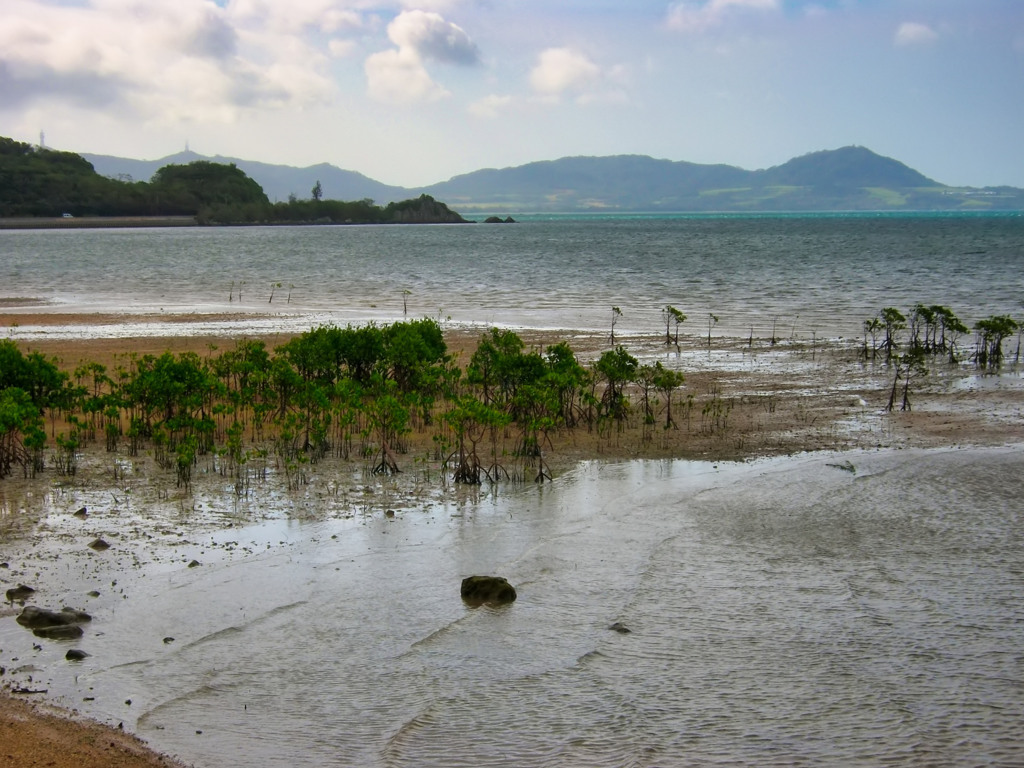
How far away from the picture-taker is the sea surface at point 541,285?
108ft

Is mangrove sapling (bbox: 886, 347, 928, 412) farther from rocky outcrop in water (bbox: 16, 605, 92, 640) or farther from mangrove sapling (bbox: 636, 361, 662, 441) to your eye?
rocky outcrop in water (bbox: 16, 605, 92, 640)

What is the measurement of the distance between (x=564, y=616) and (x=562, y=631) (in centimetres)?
30

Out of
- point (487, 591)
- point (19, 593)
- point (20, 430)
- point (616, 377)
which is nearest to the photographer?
point (19, 593)

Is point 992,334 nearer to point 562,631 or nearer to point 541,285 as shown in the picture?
point 562,631

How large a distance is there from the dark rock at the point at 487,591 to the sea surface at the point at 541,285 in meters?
21.0

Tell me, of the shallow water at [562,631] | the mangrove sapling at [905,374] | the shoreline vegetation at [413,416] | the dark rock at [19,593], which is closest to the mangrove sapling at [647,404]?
the shoreline vegetation at [413,416]

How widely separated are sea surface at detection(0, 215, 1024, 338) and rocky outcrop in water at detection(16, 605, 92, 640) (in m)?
21.2

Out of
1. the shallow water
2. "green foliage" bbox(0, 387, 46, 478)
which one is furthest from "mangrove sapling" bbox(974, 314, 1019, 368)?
"green foliage" bbox(0, 387, 46, 478)

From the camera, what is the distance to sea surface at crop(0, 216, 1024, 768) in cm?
639

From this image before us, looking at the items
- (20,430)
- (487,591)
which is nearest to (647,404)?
(487,591)

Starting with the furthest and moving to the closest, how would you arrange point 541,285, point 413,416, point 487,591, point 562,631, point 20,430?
point 541,285 < point 413,416 < point 20,430 < point 487,591 < point 562,631

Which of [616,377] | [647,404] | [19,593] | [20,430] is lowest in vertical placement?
[19,593]

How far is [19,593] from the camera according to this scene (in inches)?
320

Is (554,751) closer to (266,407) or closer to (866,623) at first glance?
(866,623)
